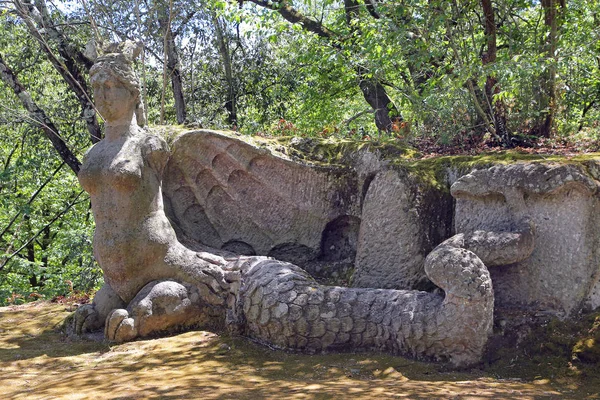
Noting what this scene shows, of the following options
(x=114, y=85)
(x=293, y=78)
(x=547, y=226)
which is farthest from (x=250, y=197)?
(x=293, y=78)

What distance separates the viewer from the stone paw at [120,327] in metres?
4.93

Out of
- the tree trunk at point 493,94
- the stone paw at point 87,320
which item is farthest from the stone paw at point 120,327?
the tree trunk at point 493,94

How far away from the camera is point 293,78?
11945mm

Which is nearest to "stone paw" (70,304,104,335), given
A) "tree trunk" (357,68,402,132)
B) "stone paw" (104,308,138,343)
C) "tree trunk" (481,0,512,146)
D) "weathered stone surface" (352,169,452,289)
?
"stone paw" (104,308,138,343)

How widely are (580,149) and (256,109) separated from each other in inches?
316

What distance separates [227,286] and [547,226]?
2539mm

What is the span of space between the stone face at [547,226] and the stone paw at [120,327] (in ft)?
9.28

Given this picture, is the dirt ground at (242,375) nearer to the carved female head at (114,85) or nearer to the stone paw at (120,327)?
the stone paw at (120,327)

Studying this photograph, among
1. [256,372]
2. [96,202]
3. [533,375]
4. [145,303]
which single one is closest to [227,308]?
[145,303]

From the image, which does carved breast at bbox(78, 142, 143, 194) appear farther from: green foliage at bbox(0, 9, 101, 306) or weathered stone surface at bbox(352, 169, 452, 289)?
green foliage at bbox(0, 9, 101, 306)

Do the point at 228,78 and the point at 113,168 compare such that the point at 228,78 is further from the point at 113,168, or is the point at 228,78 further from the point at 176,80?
the point at 113,168

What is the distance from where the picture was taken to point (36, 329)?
5.84m

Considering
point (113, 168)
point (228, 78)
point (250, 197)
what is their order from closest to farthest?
1. point (113, 168)
2. point (250, 197)
3. point (228, 78)

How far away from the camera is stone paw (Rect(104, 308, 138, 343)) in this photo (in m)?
4.93
